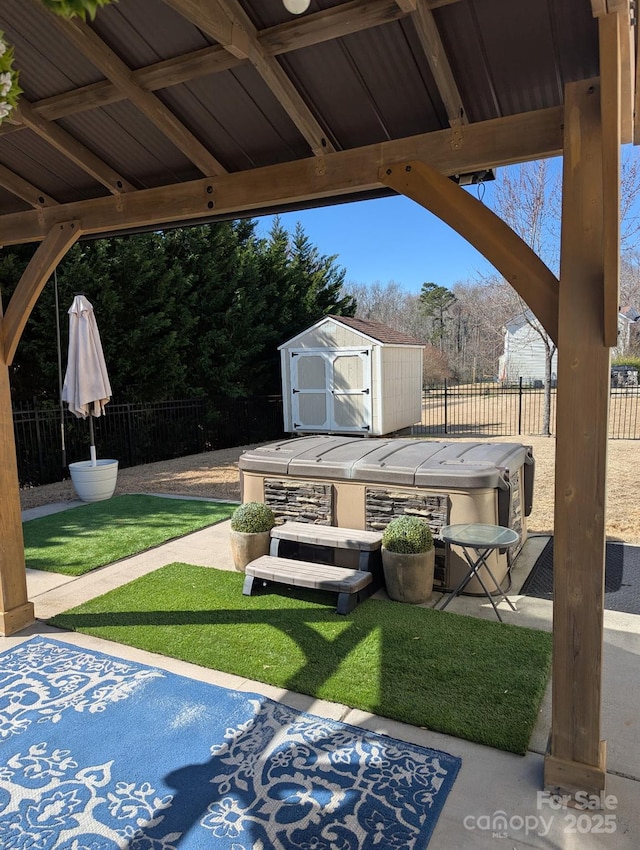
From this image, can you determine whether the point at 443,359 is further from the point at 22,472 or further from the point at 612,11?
the point at 612,11

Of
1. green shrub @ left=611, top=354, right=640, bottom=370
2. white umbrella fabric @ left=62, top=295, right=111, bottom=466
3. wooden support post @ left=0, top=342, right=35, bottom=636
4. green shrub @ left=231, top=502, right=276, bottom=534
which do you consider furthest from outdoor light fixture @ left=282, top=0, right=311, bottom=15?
green shrub @ left=611, top=354, right=640, bottom=370

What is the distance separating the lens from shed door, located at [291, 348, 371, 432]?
1312 centimetres

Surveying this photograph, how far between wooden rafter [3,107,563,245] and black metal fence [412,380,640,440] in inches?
404

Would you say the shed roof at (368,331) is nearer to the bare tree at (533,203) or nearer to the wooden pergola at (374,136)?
the bare tree at (533,203)

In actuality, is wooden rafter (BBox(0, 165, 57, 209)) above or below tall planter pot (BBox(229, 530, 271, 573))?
above

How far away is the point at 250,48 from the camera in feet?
8.62

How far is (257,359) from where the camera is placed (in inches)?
604

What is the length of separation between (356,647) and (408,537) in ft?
3.00

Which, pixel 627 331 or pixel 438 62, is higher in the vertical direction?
pixel 627 331

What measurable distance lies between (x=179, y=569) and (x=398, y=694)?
8.62ft

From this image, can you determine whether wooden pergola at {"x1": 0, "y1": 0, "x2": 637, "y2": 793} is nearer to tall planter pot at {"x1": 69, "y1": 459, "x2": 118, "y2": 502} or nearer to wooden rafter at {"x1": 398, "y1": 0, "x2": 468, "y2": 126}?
wooden rafter at {"x1": 398, "y1": 0, "x2": 468, "y2": 126}

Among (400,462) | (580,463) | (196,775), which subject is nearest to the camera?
(580,463)

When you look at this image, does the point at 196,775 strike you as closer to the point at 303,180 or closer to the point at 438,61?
the point at 303,180

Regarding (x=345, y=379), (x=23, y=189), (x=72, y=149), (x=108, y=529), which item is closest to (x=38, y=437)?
(x=108, y=529)
